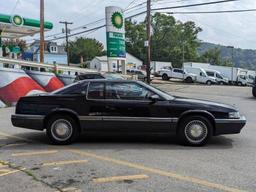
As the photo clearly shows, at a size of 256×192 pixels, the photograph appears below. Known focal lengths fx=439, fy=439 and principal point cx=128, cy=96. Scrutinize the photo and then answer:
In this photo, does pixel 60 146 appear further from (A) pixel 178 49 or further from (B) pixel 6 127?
(A) pixel 178 49

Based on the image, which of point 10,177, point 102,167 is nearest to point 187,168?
point 102,167

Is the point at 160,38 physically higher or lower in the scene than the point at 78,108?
higher

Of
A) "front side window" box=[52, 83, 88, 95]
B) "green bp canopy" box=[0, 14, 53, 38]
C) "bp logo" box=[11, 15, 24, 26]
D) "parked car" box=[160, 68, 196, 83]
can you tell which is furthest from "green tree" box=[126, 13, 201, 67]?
"front side window" box=[52, 83, 88, 95]

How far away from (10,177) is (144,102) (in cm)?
351

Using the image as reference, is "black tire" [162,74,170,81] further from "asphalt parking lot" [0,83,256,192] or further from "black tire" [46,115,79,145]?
"black tire" [46,115,79,145]

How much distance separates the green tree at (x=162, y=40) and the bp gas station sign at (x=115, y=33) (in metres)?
69.4

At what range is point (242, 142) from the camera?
9.62 meters

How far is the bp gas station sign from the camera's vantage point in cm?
2908

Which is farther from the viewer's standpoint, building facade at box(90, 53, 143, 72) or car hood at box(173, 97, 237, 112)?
building facade at box(90, 53, 143, 72)

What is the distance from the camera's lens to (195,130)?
360 inches

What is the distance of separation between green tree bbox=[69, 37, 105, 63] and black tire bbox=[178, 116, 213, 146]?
99793 millimetres

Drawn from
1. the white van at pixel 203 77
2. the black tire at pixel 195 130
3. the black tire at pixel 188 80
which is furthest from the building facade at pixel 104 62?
the black tire at pixel 195 130

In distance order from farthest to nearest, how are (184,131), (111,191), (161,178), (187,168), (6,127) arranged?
1. (6,127)
2. (184,131)
3. (187,168)
4. (161,178)
5. (111,191)

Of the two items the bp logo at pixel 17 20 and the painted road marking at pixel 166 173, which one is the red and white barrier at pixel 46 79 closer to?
the painted road marking at pixel 166 173
